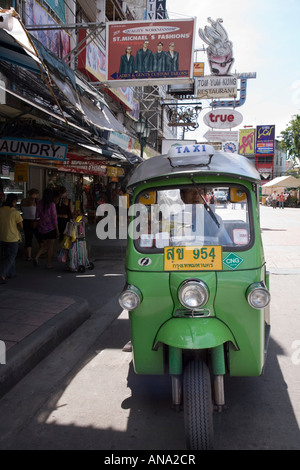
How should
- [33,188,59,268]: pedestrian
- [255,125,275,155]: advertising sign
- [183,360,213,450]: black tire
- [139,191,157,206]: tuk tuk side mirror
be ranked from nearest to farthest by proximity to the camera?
[183,360,213,450]: black tire, [139,191,157,206]: tuk tuk side mirror, [33,188,59,268]: pedestrian, [255,125,275,155]: advertising sign

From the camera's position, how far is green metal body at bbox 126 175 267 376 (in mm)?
3021

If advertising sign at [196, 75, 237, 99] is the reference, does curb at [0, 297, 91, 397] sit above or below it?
below

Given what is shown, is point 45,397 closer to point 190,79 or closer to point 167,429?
point 167,429

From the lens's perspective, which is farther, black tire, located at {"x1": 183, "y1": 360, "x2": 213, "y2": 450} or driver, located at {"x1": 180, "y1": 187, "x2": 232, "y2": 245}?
driver, located at {"x1": 180, "y1": 187, "x2": 232, "y2": 245}

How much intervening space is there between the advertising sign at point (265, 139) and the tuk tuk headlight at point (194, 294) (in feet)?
240

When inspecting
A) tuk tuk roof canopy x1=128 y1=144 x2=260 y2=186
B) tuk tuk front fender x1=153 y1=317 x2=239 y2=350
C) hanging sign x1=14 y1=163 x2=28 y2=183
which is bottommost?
tuk tuk front fender x1=153 y1=317 x2=239 y2=350

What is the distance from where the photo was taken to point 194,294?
9.96ft

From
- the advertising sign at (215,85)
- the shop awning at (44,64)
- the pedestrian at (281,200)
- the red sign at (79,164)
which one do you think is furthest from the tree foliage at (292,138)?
the shop awning at (44,64)

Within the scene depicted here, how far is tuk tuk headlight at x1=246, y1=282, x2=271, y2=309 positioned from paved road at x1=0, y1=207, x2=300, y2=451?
3.32 ft

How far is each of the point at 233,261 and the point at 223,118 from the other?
660 inches

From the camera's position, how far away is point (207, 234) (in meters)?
3.48

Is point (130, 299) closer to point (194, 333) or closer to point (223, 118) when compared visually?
point (194, 333)

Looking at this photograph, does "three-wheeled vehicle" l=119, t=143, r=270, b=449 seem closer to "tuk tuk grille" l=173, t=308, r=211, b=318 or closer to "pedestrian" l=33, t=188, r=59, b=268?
"tuk tuk grille" l=173, t=308, r=211, b=318

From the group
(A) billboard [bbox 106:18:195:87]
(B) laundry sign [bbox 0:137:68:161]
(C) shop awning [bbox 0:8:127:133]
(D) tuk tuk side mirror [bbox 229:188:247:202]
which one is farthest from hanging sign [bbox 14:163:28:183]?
(D) tuk tuk side mirror [bbox 229:188:247:202]
